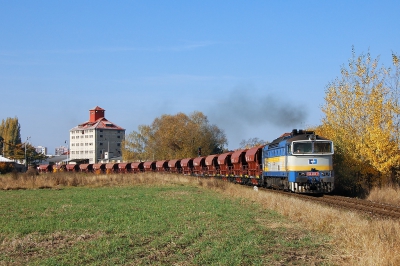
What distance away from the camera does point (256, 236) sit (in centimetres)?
1288

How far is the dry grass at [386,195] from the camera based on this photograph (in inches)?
1014

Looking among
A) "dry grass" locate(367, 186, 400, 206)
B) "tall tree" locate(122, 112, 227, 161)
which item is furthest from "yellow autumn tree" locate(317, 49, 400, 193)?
"tall tree" locate(122, 112, 227, 161)

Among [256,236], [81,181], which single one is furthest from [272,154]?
[256,236]

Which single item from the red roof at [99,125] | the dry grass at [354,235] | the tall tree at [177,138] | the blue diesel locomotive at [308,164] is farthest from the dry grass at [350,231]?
the red roof at [99,125]

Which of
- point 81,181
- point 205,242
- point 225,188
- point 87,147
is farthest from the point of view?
point 87,147

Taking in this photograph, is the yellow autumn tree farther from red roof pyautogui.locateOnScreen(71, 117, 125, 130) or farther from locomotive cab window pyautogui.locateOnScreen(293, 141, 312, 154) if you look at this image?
red roof pyautogui.locateOnScreen(71, 117, 125, 130)

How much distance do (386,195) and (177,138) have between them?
79.0 meters

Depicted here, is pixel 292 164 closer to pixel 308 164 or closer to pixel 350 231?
pixel 308 164

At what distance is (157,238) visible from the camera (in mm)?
12594

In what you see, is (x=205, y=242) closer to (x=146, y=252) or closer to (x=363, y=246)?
(x=146, y=252)

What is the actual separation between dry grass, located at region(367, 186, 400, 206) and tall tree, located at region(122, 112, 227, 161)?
73.8 meters

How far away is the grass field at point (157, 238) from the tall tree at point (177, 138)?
83569 mm

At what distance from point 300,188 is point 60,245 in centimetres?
1830

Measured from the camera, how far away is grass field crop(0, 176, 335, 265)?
10469 millimetres
